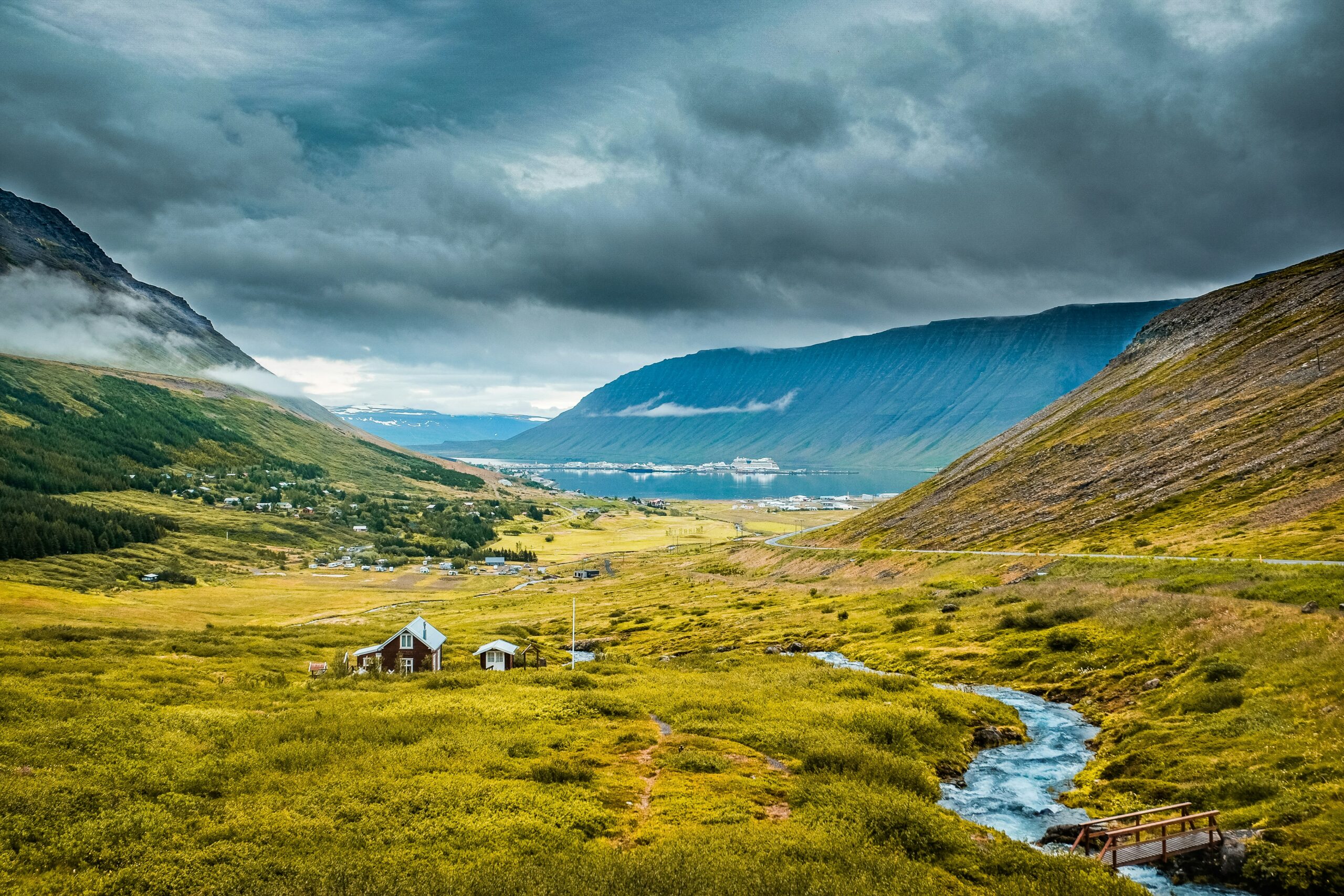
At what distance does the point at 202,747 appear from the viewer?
133ft

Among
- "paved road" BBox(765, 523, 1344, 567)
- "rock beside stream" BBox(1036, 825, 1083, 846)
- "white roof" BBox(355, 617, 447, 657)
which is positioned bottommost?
"white roof" BBox(355, 617, 447, 657)

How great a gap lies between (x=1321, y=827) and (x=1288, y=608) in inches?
1005

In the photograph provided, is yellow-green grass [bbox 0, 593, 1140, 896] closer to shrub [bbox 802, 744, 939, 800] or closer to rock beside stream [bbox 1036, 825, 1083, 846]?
shrub [bbox 802, 744, 939, 800]

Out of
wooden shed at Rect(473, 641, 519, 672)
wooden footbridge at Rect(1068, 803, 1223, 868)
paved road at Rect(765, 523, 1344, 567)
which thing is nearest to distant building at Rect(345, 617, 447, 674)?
wooden shed at Rect(473, 641, 519, 672)

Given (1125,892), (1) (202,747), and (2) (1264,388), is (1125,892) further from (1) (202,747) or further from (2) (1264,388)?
(2) (1264,388)

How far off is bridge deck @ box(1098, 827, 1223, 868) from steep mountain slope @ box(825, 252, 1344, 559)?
1941 inches

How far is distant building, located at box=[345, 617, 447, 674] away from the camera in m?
71.6

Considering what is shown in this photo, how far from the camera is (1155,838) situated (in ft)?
91.9

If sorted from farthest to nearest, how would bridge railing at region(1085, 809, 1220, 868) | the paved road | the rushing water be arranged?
the paved road → the rushing water → bridge railing at region(1085, 809, 1220, 868)

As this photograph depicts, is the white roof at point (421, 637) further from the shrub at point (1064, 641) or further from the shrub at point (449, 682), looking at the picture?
the shrub at point (1064, 641)

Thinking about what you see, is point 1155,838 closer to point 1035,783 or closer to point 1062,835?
point 1062,835

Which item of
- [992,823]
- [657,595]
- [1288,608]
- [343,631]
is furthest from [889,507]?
[992,823]

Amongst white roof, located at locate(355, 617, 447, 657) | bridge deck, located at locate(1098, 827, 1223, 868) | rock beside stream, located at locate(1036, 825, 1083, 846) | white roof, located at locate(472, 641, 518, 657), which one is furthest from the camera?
white roof, located at locate(472, 641, 518, 657)

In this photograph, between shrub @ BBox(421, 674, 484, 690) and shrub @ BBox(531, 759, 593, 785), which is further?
shrub @ BBox(421, 674, 484, 690)
